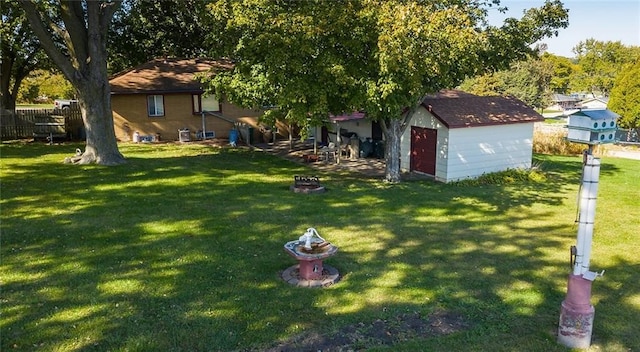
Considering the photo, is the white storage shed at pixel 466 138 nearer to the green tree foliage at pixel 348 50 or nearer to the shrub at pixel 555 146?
the green tree foliage at pixel 348 50

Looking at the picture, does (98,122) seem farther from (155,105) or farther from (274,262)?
(274,262)

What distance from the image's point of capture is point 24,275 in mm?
7453

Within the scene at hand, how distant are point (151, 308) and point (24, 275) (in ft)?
8.11

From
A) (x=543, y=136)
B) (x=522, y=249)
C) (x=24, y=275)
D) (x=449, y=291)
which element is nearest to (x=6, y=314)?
(x=24, y=275)

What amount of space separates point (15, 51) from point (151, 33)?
7312mm

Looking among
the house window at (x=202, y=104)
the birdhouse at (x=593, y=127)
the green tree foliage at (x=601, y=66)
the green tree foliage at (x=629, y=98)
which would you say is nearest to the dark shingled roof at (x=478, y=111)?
the birdhouse at (x=593, y=127)

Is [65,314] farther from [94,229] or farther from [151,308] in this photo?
[94,229]

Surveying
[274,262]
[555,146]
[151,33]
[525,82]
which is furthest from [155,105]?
[525,82]

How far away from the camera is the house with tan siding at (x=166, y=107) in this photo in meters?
24.4

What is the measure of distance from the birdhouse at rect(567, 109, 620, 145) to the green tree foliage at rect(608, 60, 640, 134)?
3123 cm

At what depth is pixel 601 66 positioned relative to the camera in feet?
230

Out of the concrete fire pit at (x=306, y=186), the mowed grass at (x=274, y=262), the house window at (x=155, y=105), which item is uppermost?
the house window at (x=155, y=105)

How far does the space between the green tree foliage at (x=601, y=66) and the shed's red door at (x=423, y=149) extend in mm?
60031

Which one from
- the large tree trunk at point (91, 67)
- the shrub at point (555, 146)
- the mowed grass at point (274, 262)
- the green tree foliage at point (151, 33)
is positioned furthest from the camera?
the shrub at point (555, 146)
